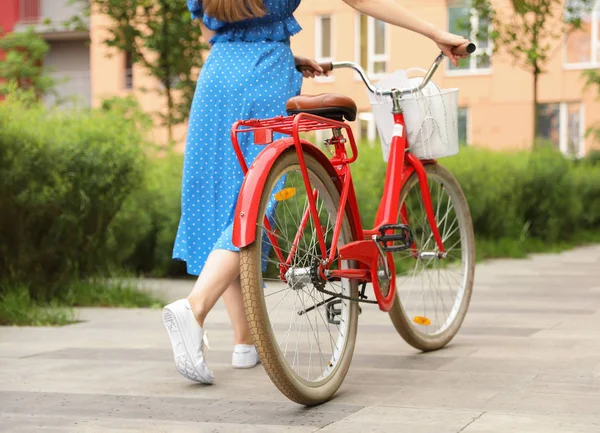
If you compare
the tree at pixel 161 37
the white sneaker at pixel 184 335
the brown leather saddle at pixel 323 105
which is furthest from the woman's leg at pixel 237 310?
the tree at pixel 161 37

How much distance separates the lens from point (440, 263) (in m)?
5.25

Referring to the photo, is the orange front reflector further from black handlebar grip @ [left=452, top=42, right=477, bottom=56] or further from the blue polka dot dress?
black handlebar grip @ [left=452, top=42, right=477, bottom=56]

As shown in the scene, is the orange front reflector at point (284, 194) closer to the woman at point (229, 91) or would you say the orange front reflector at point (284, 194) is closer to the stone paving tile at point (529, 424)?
the woman at point (229, 91)

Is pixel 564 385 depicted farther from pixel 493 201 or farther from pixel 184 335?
pixel 493 201

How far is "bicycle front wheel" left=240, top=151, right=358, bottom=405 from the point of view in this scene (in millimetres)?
3541

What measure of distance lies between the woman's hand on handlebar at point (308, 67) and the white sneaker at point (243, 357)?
122cm

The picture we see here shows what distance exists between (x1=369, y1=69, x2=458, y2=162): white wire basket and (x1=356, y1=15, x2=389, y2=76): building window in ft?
100

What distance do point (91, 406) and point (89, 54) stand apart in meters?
38.8

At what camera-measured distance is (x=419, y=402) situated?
12.4 feet

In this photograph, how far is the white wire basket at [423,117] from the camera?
470cm

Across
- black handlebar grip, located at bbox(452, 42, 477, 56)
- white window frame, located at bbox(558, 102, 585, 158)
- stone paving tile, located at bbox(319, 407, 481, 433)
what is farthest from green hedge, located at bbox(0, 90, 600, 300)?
white window frame, located at bbox(558, 102, 585, 158)

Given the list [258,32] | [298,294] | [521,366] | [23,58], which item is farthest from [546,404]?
[23,58]

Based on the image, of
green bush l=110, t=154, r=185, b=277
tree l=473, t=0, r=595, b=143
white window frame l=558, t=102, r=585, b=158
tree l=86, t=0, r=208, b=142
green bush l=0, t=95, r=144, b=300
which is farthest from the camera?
white window frame l=558, t=102, r=585, b=158

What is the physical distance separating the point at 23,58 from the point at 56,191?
31.3 meters
